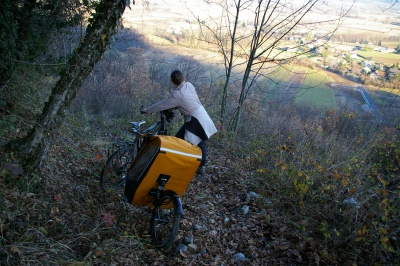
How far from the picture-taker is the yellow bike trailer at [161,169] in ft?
13.2

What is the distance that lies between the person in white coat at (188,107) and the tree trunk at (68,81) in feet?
3.81

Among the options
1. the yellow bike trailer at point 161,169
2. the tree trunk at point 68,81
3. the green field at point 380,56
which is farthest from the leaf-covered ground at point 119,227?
the green field at point 380,56

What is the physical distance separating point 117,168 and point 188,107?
5.25 feet

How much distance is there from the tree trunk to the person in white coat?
1160 millimetres

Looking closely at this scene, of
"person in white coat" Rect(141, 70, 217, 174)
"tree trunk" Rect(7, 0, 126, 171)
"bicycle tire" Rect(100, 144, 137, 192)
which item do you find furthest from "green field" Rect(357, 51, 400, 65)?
"tree trunk" Rect(7, 0, 126, 171)

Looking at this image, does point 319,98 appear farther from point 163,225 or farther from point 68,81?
point 68,81

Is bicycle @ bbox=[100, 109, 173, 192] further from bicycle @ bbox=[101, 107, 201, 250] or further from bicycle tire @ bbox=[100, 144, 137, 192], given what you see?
bicycle @ bbox=[101, 107, 201, 250]

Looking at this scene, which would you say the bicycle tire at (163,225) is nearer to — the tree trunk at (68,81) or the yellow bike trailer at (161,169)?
the yellow bike trailer at (161,169)

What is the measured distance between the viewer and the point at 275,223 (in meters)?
4.89

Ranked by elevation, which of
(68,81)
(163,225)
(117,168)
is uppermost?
(68,81)

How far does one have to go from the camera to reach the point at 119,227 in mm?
4344

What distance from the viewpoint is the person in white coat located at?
5.08 meters

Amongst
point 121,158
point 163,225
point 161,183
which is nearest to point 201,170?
point 121,158

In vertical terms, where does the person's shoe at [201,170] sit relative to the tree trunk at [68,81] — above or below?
below
